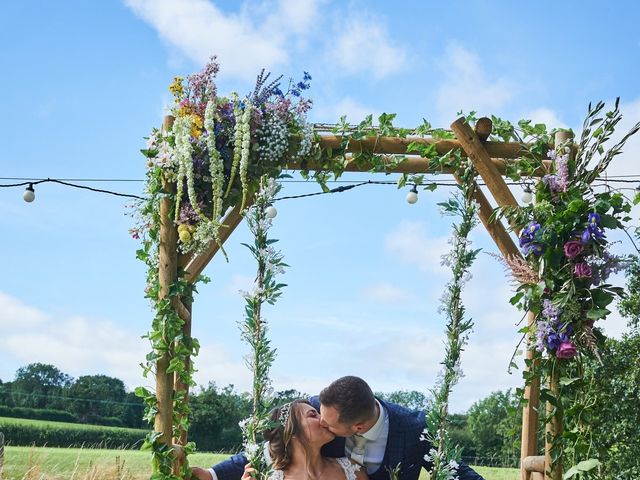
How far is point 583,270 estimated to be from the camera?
4.39 metres

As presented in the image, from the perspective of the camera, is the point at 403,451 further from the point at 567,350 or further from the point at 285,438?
the point at 567,350

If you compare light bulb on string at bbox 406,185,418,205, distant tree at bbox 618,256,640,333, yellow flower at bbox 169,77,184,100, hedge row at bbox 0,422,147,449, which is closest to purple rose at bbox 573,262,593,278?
light bulb on string at bbox 406,185,418,205

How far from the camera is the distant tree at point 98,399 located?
43.5ft

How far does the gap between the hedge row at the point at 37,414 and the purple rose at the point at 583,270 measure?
37.7 ft

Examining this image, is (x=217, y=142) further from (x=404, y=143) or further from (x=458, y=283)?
(x=458, y=283)

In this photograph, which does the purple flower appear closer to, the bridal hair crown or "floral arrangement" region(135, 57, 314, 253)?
"floral arrangement" region(135, 57, 314, 253)

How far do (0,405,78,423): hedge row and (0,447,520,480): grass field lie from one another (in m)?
4.22

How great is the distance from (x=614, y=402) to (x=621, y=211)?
355 cm

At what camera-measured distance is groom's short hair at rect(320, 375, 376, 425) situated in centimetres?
441

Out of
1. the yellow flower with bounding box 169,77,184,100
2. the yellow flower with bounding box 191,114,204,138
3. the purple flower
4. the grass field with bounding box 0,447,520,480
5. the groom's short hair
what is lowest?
the grass field with bounding box 0,447,520,480

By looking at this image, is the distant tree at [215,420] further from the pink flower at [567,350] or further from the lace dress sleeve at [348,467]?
the pink flower at [567,350]

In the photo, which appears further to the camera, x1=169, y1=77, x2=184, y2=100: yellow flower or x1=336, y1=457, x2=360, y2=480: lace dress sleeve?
x1=336, y1=457, x2=360, y2=480: lace dress sleeve

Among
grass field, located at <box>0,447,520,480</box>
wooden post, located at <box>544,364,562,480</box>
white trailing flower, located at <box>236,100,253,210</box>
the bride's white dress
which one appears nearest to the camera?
white trailing flower, located at <box>236,100,253,210</box>

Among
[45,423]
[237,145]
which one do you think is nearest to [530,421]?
[237,145]
